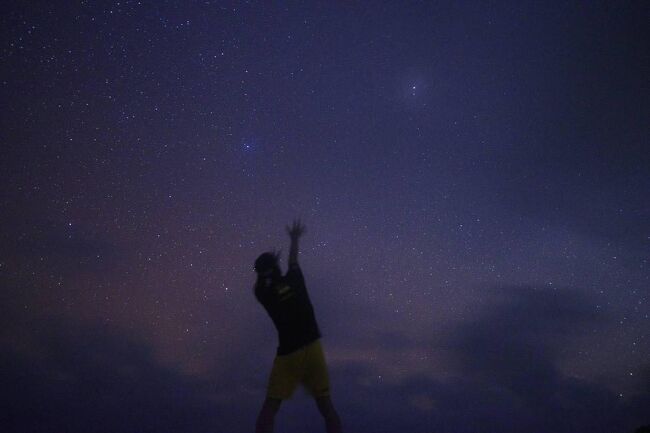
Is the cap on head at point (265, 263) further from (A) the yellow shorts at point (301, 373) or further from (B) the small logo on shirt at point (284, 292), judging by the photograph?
(A) the yellow shorts at point (301, 373)

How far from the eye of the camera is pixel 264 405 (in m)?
4.69

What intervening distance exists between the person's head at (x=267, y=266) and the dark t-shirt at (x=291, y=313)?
11cm

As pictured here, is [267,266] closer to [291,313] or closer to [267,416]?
[291,313]

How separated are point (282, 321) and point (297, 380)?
612mm

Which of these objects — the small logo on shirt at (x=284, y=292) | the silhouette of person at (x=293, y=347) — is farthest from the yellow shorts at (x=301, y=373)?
the small logo on shirt at (x=284, y=292)

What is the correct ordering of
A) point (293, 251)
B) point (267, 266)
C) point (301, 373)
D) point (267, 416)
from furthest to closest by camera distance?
point (293, 251) → point (267, 266) → point (301, 373) → point (267, 416)

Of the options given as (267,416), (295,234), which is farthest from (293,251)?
(267,416)

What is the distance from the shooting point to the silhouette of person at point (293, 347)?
15.3ft

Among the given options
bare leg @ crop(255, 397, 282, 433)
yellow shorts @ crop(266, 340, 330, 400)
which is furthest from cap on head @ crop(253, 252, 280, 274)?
bare leg @ crop(255, 397, 282, 433)

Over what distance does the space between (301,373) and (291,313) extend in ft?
1.99

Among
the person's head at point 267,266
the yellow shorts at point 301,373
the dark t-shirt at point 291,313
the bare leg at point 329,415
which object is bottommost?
the bare leg at point 329,415

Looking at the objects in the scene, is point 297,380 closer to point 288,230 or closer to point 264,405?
point 264,405

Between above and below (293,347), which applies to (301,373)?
below

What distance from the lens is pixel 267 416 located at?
14.9ft
